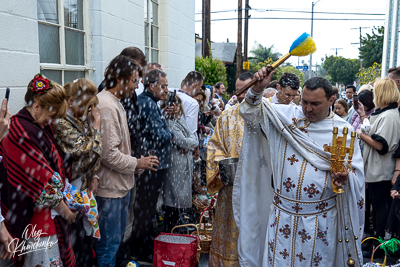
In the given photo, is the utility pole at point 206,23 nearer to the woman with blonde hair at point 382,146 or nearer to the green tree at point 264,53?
the woman with blonde hair at point 382,146

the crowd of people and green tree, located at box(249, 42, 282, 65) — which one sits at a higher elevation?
green tree, located at box(249, 42, 282, 65)

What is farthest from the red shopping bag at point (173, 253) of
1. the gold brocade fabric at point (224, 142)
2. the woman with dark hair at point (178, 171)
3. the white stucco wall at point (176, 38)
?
the white stucco wall at point (176, 38)

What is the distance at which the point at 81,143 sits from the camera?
10.8 ft

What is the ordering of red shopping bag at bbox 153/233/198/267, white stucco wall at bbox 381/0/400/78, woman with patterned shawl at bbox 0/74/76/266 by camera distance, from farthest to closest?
white stucco wall at bbox 381/0/400/78 → red shopping bag at bbox 153/233/198/267 → woman with patterned shawl at bbox 0/74/76/266

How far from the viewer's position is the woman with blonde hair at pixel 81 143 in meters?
3.25

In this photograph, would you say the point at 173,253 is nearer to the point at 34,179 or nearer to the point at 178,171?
the point at 178,171

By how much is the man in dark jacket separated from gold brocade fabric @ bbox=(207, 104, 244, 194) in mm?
783

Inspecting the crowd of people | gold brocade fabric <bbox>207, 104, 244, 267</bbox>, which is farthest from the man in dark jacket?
gold brocade fabric <bbox>207, 104, 244, 267</bbox>

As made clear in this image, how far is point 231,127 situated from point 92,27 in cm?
259

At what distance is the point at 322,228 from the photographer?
3055 mm

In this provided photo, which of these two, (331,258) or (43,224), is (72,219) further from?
(331,258)

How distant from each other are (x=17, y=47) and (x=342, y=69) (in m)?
80.8

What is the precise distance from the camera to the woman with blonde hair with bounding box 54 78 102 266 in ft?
10.7

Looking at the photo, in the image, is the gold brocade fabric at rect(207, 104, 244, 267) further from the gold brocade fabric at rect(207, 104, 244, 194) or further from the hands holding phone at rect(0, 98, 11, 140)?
the hands holding phone at rect(0, 98, 11, 140)
